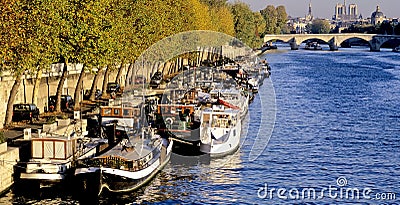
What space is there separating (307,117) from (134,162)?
97.0 ft

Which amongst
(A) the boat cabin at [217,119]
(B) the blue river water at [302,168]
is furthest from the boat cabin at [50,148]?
(A) the boat cabin at [217,119]

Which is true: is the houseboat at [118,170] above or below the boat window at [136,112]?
below

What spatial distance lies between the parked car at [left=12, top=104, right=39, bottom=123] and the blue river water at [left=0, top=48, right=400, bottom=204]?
8889 millimetres

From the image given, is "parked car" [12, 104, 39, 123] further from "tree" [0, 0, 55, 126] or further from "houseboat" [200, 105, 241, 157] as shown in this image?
"houseboat" [200, 105, 241, 157]

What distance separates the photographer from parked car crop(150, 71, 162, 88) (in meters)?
68.6

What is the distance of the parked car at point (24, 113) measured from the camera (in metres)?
43.3

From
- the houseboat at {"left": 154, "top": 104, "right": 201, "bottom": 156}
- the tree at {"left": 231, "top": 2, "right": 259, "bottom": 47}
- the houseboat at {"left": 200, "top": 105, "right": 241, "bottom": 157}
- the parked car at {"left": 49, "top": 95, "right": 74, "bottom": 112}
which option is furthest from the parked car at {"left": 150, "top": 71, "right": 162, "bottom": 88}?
the tree at {"left": 231, "top": 2, "right": 259, "bottom": 47}

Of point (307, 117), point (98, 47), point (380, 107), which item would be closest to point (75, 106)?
point (98, 47)

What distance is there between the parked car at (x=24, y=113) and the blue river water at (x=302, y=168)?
8889mm

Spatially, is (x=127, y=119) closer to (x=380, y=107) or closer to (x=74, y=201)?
(x=74, y=201)

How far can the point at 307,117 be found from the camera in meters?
61.3

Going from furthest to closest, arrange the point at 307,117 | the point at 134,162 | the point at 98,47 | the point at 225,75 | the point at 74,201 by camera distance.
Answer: the point at 225,75, the point at 307,117, the point at 98,47, the point at 134,162, the point at 74,201

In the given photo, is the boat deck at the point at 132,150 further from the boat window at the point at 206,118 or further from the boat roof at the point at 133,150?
the boat window at the point at 206,118

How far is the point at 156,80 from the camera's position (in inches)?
2803
